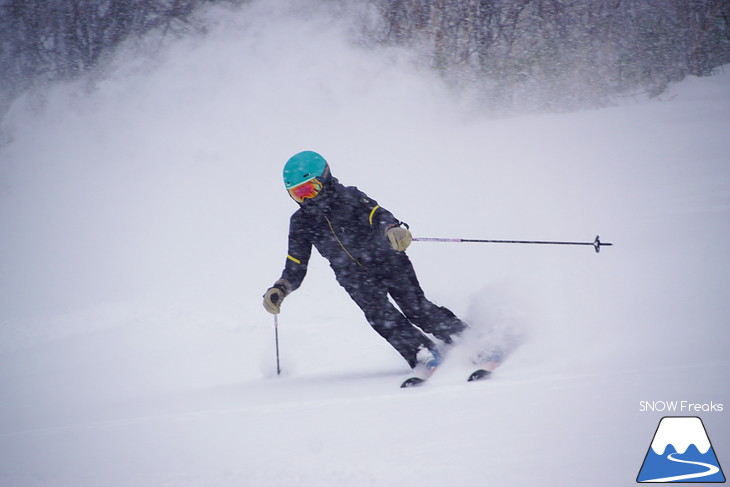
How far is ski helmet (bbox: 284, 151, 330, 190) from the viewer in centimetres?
297

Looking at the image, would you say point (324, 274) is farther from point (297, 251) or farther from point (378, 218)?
point (378, 218)

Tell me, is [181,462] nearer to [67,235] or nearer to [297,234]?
[297,234]

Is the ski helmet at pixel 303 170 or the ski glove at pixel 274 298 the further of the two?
the ski glove at pixel 274 298

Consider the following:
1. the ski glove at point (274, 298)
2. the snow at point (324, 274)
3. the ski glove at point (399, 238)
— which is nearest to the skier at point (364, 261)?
the ski glove at point (274, 298)

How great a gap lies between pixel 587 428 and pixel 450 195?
20.4 feet

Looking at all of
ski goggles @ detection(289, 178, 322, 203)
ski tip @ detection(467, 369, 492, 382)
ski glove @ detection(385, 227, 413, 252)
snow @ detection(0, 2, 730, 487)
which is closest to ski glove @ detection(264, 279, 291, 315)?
snow @ detection(0, 2, 730, 487)

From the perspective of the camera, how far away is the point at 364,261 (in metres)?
3.25

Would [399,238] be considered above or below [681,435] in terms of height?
above

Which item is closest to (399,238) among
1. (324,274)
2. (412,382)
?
(412,382)

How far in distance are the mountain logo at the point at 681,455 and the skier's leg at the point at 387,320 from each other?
1.51 m

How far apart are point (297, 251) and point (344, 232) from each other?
15.5 inches

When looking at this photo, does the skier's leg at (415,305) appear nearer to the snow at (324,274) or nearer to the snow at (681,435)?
the snow at (324,274)

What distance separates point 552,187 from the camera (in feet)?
24.0

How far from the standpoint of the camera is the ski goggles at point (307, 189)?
9.80ft
